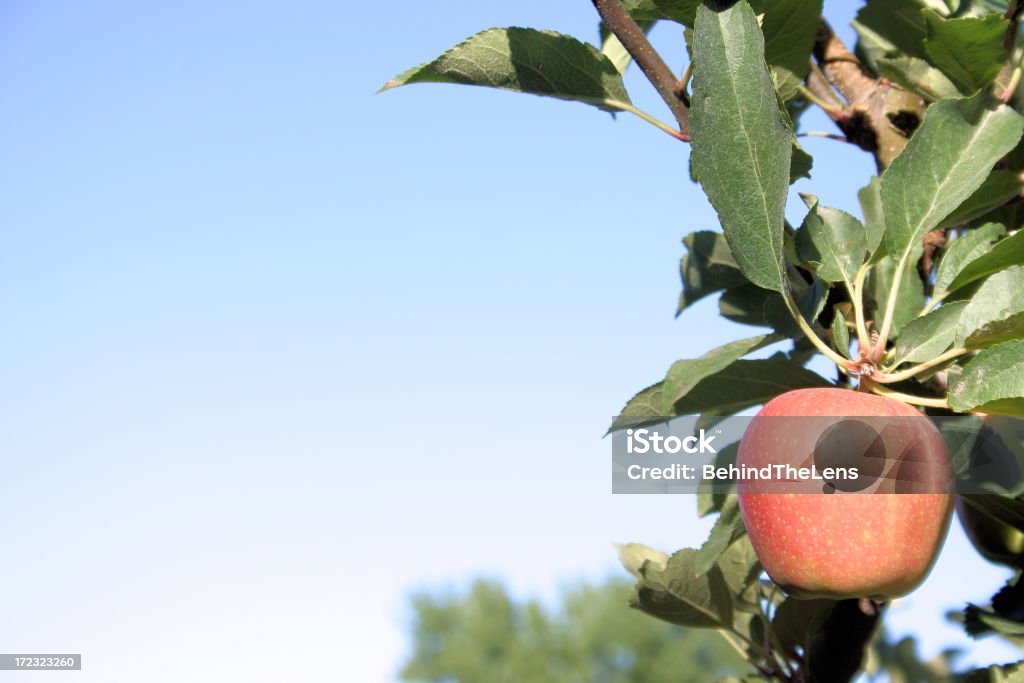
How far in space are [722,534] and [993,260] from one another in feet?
1.29

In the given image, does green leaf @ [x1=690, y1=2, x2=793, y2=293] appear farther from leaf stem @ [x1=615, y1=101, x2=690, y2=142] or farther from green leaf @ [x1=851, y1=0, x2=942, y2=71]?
green leaf @ [x1=851, y1=0, x2=942, y2=71]

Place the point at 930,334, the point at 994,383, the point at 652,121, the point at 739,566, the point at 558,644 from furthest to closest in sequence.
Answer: the point at 558,644
the point at 739,566
the point at 652,121
the point at 930,334
the point at 994,383

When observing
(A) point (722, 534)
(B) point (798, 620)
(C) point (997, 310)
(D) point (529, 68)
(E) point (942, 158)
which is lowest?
(B) point (798, 620)

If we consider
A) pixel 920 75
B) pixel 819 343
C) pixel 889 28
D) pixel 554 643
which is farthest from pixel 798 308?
pixel 554 643

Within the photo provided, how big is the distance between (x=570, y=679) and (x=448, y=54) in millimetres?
24071

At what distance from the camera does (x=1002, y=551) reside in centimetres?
118

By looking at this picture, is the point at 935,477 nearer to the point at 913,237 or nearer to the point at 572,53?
the point at 913,237

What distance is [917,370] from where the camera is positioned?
33.2 inches

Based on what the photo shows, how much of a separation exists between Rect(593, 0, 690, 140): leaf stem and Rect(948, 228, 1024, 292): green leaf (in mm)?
261

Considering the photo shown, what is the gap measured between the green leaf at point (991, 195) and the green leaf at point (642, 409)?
324 millimetres

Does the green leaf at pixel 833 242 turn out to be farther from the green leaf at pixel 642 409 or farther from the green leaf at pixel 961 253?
the green leaf at pixel 642 409

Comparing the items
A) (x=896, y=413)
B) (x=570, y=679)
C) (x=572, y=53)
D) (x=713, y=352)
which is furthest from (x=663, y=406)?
(x=570, y=679)

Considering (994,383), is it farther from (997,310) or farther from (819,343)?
(819,343)

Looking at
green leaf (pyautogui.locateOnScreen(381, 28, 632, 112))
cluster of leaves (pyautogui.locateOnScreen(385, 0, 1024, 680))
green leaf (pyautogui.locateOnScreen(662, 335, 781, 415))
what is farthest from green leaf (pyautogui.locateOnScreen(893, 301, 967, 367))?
green leaf (pyautogui.locateOnScreen(381, 28, 632, 112))
